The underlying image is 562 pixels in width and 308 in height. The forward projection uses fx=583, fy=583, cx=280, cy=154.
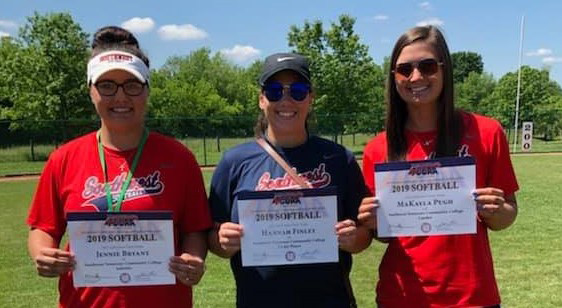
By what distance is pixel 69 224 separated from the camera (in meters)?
2.93

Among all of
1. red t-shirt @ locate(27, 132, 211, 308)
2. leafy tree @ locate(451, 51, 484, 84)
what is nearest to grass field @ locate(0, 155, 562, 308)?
red t-shirt @ locate(27, 132, 211, 308)

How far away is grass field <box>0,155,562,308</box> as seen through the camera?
275 inches

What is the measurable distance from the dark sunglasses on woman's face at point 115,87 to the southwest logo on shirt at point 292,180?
0.82m

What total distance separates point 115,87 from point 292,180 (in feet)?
3.44

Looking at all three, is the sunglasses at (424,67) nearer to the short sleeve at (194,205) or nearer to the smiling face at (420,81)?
the smiling face at (420,81)

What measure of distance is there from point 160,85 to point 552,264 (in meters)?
63.2

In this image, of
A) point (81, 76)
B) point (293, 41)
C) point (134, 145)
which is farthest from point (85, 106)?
point (134, 145)

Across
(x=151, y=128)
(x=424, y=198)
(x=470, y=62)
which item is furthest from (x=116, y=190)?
(x=470, y=62)

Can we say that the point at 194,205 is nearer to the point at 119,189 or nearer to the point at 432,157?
the point at 119,189

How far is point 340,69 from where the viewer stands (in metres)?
42.6

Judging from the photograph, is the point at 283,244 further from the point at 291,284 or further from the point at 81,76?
the point at 81,76

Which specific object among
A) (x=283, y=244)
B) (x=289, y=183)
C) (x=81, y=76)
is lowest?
(x=283, y=244)

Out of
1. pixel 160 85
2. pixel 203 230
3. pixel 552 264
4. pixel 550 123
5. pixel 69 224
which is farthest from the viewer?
pixel 160 85

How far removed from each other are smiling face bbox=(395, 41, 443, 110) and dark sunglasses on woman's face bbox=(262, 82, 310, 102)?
575 mm
